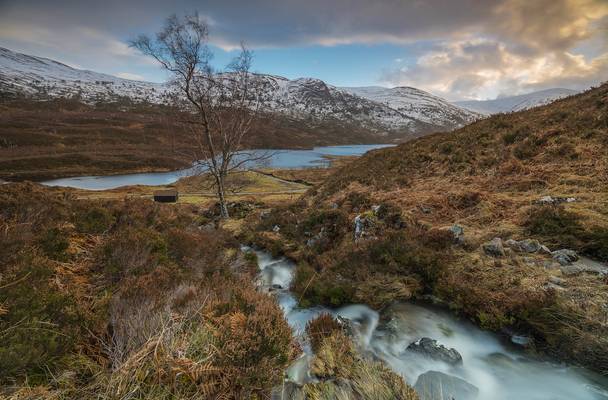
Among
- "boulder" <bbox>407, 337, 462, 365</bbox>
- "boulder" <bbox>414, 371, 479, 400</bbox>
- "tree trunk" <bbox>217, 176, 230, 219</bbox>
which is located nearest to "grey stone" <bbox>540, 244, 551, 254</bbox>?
"boulder" <bbox>407, 337, 462, 365</bbox>

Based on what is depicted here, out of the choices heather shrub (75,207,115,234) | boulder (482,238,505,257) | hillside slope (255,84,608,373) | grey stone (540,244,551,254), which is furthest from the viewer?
heather shrub (75,207,115,234)

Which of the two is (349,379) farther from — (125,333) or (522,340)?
(522,340)

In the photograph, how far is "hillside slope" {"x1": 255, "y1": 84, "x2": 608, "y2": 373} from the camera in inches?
195

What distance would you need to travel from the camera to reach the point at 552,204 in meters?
7.73

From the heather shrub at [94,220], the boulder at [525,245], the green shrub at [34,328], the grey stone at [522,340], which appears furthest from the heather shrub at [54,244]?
the boulder at [525,245]

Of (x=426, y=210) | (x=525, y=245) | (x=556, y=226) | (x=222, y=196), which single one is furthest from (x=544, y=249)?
(x=222, y=196)

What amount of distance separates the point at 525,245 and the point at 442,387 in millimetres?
4050

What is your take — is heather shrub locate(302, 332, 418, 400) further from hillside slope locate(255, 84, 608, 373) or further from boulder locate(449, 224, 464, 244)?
boulder locate(449, 224, 464, 244)

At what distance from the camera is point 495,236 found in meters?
7.31

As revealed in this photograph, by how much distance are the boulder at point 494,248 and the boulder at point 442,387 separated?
320cm

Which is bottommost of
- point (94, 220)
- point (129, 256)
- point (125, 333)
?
point (94, 220)

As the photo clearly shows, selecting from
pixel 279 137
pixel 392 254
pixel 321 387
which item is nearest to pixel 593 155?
pixel 392 254

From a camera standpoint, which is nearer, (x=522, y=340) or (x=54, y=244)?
(x=522, y=340)

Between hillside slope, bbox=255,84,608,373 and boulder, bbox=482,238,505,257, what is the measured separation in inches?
1.5
